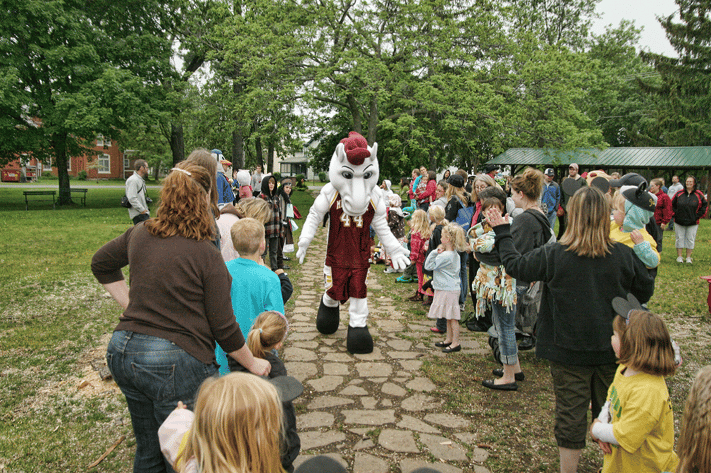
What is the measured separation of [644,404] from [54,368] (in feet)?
16.9

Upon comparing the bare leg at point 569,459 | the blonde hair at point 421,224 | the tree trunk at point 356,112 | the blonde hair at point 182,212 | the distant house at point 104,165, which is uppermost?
the tree trunk at point 356,112

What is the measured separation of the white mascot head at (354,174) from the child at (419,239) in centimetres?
220

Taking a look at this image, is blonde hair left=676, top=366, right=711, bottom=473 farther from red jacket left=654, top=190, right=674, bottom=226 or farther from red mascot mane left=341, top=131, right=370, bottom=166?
red jacket left=654, top=190, right=674, bottom=226

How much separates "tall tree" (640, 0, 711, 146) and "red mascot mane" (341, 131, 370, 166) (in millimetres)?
27314

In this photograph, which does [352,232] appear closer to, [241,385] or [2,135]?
[241,385]

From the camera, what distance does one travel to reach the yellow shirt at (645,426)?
2.23 meters

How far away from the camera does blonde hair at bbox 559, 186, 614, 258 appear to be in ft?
9.11

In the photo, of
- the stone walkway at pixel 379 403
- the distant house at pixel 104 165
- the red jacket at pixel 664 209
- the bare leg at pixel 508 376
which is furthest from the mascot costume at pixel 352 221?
the distant house at pixel 104 165

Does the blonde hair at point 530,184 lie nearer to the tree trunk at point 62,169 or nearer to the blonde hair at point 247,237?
the blonde hair at point 247,237

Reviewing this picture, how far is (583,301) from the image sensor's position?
9.30ft

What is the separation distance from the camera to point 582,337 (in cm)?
282

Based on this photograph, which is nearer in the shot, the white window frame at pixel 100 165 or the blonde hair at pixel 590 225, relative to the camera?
the blonde hair at pixel 590 225

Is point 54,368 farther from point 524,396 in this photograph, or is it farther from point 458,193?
point 458,193

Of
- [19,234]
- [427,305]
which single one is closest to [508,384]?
[427,305]
